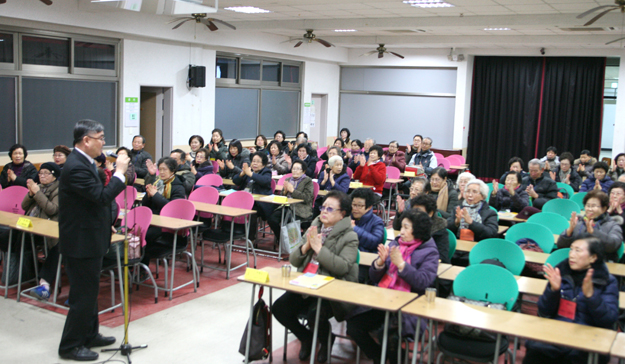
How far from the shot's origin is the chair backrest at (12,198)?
5711mm

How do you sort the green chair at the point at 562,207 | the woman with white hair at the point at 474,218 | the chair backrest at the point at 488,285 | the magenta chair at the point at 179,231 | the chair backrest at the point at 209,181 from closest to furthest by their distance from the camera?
the chair backrest at the point at 488,285 < the woman with white hair at the point at 474,218 < the magenta chair at the point at 179,231 < the green chair at the point at 562,207 < the chair backrest at the point at 209,181

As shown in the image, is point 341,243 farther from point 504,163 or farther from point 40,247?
point 504,163

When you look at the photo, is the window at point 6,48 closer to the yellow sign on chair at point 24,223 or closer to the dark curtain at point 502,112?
the yellow sign on chair at point 24,223

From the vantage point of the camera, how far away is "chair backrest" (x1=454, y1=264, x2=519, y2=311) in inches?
134

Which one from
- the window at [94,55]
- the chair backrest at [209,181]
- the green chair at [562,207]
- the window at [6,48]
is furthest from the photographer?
the window at [94,55]

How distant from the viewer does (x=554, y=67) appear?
1320 centimetres

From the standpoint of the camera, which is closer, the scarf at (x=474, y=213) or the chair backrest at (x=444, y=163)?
the scarf at (x=474, y=213)

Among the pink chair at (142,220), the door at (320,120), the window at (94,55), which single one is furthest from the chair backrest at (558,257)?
the door at (320,120)

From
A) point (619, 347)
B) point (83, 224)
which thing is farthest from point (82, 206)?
point (619, 347)

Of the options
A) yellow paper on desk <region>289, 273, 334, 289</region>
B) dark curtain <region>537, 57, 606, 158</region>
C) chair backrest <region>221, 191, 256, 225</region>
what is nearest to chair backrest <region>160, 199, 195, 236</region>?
chair backrest <region>221, 191, 256, 225</region>

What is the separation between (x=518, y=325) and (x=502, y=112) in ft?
38.7

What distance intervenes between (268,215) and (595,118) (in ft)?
31.0

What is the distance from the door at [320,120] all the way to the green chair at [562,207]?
9350mm

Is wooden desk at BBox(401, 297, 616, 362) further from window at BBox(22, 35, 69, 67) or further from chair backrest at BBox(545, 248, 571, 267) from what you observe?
window at BBox(22, 35, 69, 67)
